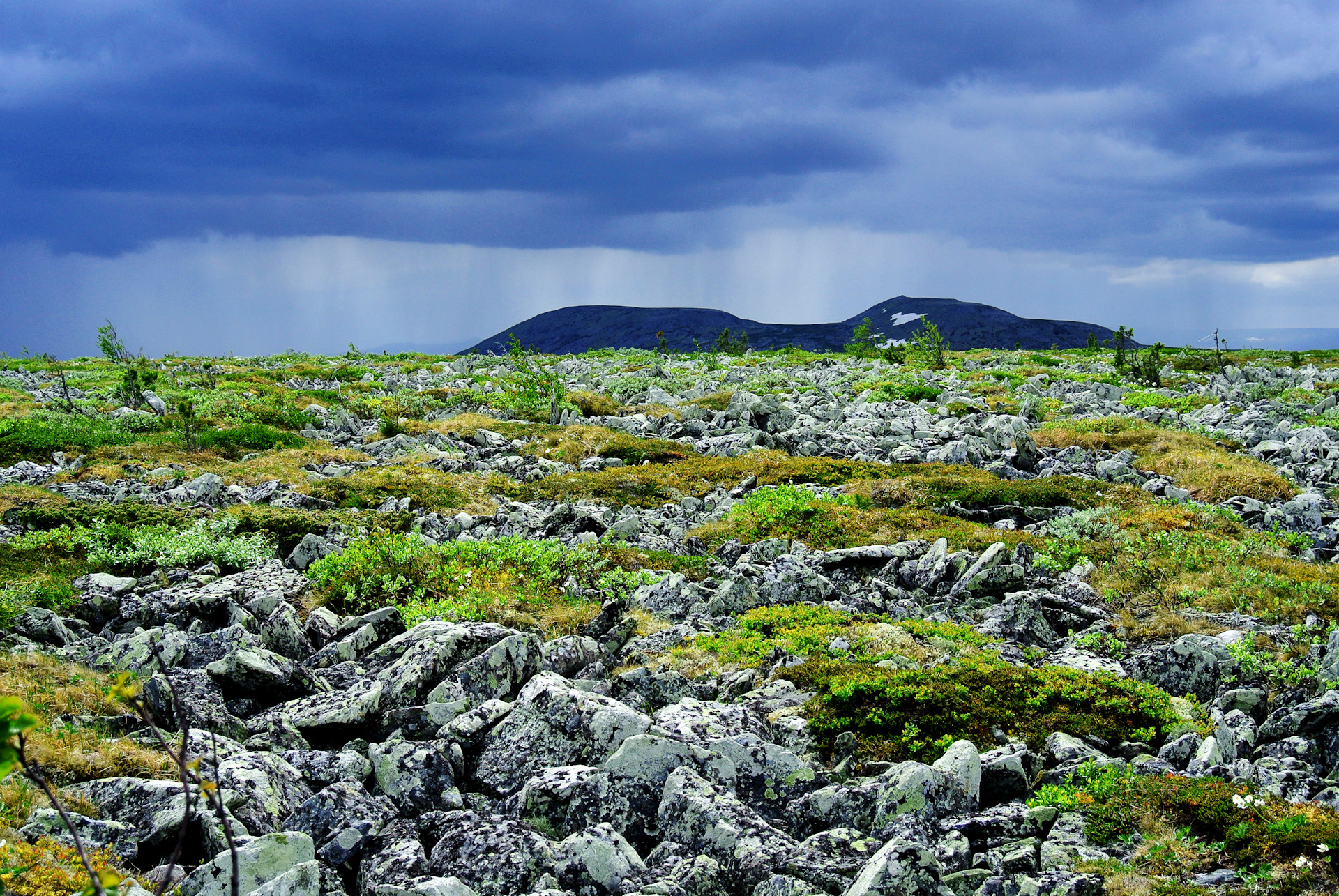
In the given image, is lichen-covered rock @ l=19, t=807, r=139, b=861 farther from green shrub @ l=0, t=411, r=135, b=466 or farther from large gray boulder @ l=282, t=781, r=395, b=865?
green shrub @ l=0, t=411, r=135, b=466

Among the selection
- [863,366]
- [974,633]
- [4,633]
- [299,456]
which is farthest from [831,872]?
[863,366]

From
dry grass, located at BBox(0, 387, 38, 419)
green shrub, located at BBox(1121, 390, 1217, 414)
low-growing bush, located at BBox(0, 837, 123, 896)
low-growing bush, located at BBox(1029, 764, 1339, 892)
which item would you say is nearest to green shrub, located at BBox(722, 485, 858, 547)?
low-growing bush, located at BBox(1029, 764, 1339, 892)

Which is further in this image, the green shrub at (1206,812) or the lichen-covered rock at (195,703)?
the lichen-covered rock at (195,703)

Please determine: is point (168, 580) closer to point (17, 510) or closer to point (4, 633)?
point (4, 633)

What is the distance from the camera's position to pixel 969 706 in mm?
8836

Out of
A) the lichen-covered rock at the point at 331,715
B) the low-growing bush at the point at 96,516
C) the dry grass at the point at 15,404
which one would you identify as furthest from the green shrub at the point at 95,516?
the dry grass at the point at 15,404

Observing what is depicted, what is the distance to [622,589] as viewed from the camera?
13.0 m

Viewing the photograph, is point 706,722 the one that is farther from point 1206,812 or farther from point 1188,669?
point 1188,669

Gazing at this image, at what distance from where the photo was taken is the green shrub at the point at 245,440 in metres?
27.1

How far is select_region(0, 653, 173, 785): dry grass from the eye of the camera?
24.2ft

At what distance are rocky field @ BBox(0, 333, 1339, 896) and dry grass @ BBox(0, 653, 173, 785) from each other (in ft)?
0.14

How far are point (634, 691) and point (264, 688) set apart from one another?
4000 mm

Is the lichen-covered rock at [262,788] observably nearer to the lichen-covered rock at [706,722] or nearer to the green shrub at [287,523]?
the lichen-covered rock at [706,722]

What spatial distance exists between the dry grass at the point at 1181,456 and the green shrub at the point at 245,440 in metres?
24.2
